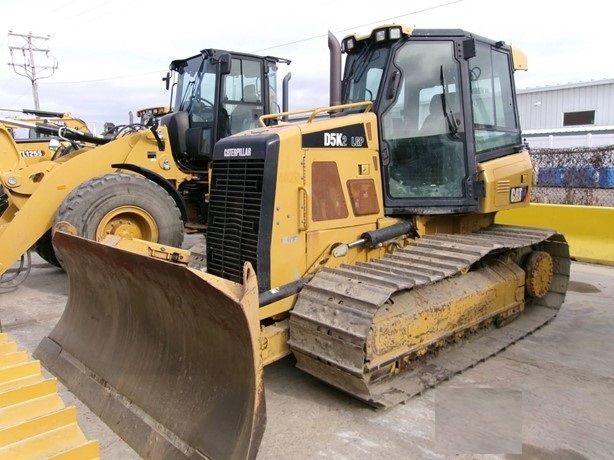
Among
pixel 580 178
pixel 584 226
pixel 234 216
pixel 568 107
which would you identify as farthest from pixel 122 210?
pixel 568 107

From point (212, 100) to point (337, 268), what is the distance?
16.4 feet

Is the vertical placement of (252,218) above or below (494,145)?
below

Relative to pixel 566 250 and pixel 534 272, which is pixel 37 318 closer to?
pixel 534 272

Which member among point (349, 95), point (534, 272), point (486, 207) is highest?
point (349, 95)

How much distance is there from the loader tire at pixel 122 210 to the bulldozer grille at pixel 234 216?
240 centimetres

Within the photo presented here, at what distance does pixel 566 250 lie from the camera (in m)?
5.65

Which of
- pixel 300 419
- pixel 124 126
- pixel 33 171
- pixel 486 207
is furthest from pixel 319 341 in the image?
pixel 124 126

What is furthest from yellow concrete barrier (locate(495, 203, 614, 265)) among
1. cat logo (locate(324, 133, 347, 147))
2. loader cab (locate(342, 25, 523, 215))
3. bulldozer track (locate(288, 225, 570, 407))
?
cat logo (locate(324, 133, 347, 147))

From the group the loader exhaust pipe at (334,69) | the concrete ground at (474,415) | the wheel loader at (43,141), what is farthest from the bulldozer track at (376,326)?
the wheel loader at (43,141)

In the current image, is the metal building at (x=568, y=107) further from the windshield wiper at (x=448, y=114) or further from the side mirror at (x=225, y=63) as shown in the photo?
the windshield wiper at (x=448, y=114)

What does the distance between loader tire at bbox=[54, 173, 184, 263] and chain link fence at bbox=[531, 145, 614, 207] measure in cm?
840

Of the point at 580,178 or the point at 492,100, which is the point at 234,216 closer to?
the point at 492,100

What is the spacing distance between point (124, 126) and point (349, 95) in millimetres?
4432

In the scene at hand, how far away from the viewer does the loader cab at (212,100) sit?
8.03m
